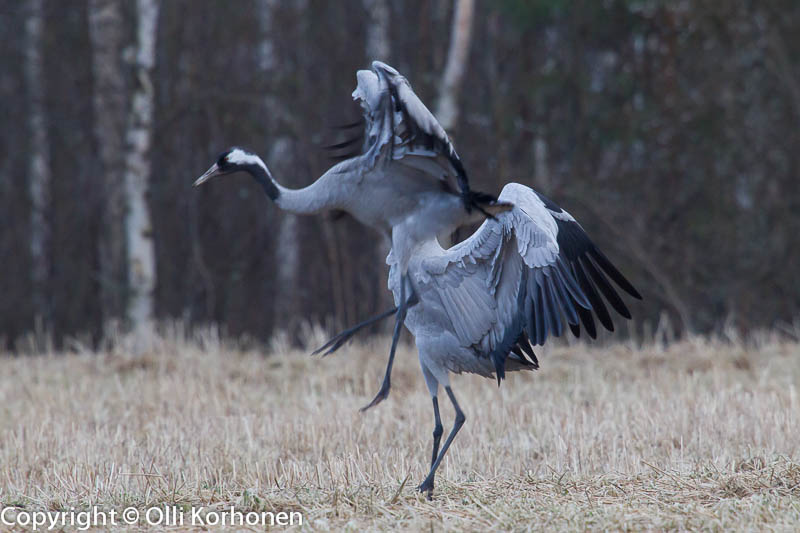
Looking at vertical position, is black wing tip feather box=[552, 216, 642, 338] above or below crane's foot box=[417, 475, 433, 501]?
above

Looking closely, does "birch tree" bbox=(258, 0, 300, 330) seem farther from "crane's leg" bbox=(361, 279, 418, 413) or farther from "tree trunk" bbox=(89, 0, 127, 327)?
"crane's leg" bbox=(361, 279, 418, 413)

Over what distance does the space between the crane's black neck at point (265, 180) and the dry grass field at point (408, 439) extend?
1.45m

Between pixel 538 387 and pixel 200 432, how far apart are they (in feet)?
9.97

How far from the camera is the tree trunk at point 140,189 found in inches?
485

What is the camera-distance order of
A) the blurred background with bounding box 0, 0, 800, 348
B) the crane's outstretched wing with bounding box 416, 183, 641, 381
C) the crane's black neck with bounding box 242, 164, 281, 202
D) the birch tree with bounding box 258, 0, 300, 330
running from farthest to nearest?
1. the birch tree with bounding box 258, 0, 300, 330
2. the blurred background with bounding box 0, 0, 800, 348
3. the crane's black neck with bounding box 242, 164, 281, 202
4. the crane's outstretched wing with bounding box 416, 183, 641, 381

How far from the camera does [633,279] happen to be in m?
14.6

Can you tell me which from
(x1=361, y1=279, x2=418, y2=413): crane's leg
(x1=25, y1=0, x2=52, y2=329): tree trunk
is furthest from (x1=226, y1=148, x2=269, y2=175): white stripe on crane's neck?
(x1=25, y1=0, x2=52, y2=329): tree trunk

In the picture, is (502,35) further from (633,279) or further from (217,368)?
(217,368)

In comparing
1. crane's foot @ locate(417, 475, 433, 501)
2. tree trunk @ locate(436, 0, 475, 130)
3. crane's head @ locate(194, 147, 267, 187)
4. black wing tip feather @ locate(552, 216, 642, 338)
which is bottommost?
crane's foot @ locate(417, 475, 433, 501)

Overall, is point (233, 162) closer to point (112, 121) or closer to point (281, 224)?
point (112, 121)

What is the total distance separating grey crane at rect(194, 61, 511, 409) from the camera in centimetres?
505

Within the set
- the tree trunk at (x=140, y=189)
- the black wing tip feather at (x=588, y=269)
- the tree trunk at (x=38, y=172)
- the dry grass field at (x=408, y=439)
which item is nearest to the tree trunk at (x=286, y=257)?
the tree trunk at (x=38, y=172)

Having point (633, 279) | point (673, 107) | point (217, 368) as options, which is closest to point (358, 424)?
point (217, 368)

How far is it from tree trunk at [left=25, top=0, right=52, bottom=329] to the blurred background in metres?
0.05
